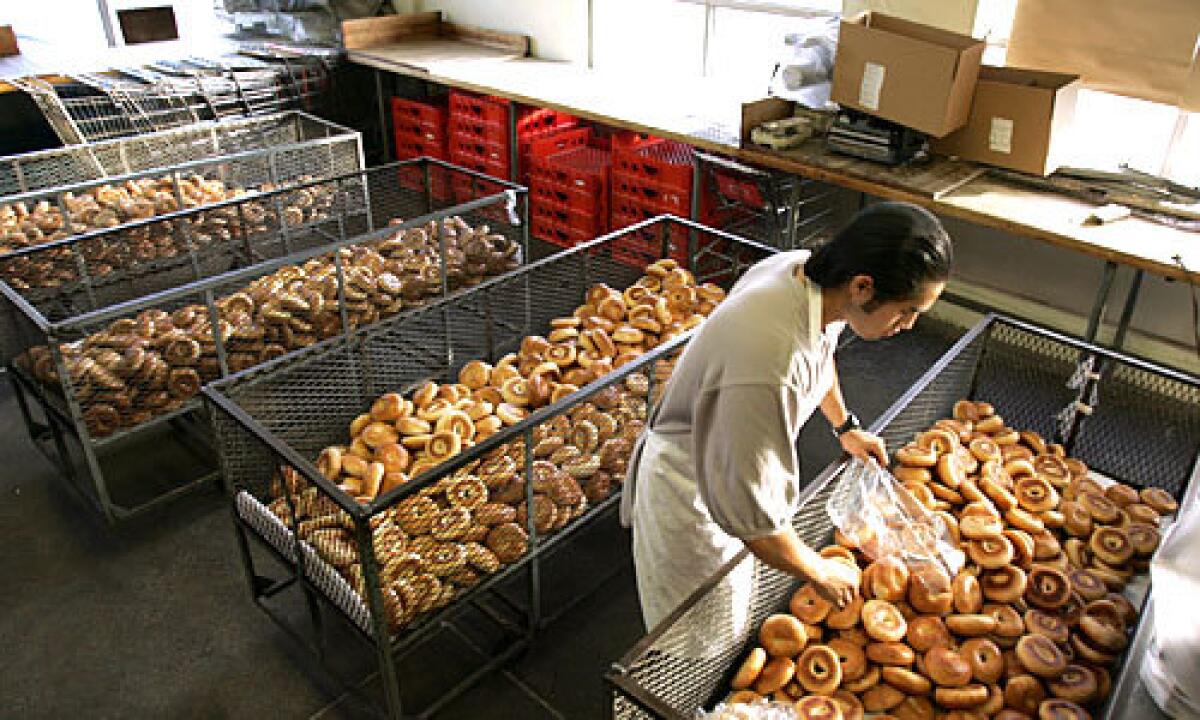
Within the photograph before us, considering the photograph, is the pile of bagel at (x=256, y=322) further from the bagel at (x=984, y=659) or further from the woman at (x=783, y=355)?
the bagel at (x=984, y=659)

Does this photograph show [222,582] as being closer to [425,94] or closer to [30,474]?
[30,474]

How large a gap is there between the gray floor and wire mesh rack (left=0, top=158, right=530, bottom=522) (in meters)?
0.16

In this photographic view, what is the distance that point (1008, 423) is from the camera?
3.14m

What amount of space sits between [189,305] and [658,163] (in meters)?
2.64

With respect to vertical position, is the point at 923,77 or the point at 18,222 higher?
the point at 923,77

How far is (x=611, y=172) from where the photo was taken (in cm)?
532

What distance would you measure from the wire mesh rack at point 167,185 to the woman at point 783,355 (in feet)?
11.4

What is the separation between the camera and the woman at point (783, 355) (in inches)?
61.6

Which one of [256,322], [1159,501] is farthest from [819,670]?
[256,322]

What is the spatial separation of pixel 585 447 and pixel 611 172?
2888mm

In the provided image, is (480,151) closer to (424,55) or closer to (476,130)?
(476,130)

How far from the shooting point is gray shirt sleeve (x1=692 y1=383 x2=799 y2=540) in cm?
160

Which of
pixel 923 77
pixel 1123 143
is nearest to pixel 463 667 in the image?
pixel 923 77

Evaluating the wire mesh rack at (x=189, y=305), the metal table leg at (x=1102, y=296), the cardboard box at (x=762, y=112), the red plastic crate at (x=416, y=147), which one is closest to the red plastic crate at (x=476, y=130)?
the red plastic crate at (x=416, y=147)
